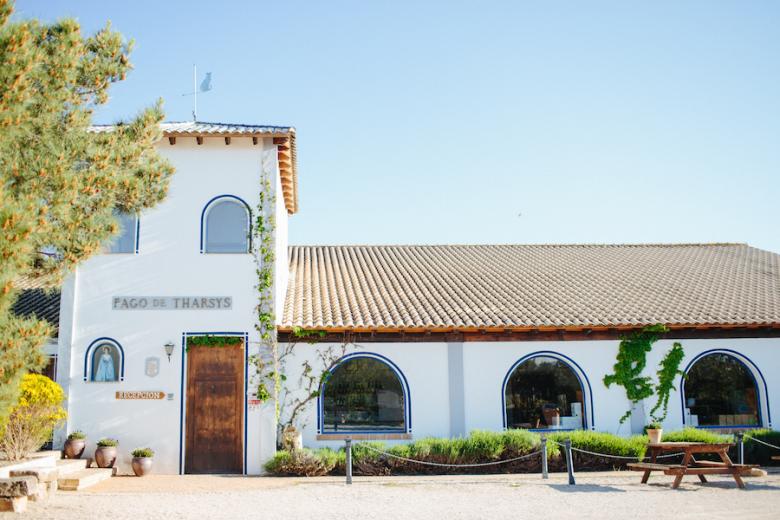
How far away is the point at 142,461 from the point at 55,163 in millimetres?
7129

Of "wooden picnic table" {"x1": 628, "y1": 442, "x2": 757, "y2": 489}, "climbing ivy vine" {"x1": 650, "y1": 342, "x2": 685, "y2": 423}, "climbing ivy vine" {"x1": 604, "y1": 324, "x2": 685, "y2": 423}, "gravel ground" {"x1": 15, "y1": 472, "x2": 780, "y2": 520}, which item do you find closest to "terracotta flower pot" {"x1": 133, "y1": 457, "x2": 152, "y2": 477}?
"gravel ground" {"x1": 15, "y1": 472, "x2": 780, "y2": 520}

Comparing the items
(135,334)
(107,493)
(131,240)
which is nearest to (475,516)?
(107,493)

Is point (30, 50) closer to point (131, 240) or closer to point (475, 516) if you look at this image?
point (131, 240)

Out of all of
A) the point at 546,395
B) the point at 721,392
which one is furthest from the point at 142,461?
the point at 721,392

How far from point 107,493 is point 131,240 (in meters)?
5.66

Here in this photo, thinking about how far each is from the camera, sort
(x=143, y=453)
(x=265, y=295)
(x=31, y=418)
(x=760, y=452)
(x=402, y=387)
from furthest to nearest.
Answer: (x=402, y=387), (x=760, y=452), (x=265, y=295), (x=143, y=453), (x=31, y=418)

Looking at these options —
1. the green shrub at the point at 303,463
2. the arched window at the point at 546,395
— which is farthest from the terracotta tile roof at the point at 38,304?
the arched window at the point at 546,395

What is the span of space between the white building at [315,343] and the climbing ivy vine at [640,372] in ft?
0.65

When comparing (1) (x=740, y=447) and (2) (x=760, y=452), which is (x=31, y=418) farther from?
(2) (x=760, y=452)

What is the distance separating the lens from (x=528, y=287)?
19.5 metres

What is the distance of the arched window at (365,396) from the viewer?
16.4 m

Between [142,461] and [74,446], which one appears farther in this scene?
[74,446]

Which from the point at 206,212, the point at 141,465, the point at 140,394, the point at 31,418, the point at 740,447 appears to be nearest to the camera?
the point at 31,418

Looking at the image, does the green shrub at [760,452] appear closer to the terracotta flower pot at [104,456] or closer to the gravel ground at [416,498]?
the gravel ground at [416,498]
